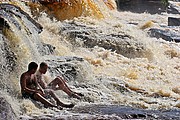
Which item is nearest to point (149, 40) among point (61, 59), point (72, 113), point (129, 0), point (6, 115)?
point (61, 59)

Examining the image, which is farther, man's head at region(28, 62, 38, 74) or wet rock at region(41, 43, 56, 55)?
wet rock at region(41, 43, 56, 55)

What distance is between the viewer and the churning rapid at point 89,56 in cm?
880

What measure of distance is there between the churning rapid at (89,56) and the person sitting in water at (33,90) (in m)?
0.12

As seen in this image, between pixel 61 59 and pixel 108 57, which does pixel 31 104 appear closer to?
pixel 61 59

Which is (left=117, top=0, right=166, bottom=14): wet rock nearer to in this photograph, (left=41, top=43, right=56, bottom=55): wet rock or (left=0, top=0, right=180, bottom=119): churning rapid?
(left=0, top=0, right=180, bottom=119): churning rapid

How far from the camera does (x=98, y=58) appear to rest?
12.3 m

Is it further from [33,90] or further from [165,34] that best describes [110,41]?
[33,90]

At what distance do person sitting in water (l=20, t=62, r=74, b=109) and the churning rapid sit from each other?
12cm

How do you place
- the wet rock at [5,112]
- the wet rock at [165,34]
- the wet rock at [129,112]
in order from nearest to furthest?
the wet rock at [5,112], the wet rock at [129,112], the wet rock at [165,34]

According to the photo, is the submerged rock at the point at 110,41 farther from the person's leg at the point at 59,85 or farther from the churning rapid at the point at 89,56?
the person's leg at the point at 59,85

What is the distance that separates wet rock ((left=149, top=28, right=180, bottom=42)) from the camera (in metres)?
17.0

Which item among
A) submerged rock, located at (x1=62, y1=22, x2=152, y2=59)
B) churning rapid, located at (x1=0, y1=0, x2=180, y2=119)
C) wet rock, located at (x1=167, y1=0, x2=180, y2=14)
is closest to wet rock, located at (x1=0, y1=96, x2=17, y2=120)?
churning rapid, located at (x1=0, y1=0, x2=180, y2=119)

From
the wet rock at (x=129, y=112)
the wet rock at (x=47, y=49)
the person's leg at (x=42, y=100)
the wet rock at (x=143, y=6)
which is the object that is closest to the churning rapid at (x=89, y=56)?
the wet rock at (x=47, y=49)

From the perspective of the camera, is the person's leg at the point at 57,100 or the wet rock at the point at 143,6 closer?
the person's leg at the point at 57,100
